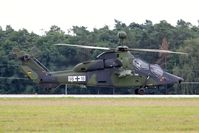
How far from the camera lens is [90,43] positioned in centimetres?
8556

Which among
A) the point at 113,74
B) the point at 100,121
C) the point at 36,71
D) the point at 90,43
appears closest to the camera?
the point at 100,121

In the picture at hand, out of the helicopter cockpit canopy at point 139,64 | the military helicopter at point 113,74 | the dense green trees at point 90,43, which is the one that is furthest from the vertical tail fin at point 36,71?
the dense green trees at point 90,43

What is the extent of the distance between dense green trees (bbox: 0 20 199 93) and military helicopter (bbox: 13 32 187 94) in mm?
17303

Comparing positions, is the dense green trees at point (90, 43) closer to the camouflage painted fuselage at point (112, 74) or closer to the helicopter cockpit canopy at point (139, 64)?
the camouflage painted fuselage at point (112, 74)

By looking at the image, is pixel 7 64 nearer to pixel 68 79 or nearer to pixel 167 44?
pixel 167 44

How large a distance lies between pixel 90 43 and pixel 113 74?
109ft

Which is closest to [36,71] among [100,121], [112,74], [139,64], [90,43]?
[112,74]

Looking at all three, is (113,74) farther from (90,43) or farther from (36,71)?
(90,43)

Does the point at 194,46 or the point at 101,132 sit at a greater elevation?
the point at 194,46

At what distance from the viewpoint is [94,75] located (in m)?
52.8

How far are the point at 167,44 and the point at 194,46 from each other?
363 centimetres

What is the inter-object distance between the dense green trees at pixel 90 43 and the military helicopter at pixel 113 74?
17.3 m

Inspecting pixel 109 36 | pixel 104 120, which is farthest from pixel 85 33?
pixel 104 120

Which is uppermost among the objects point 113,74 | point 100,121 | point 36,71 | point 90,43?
point 90,43
